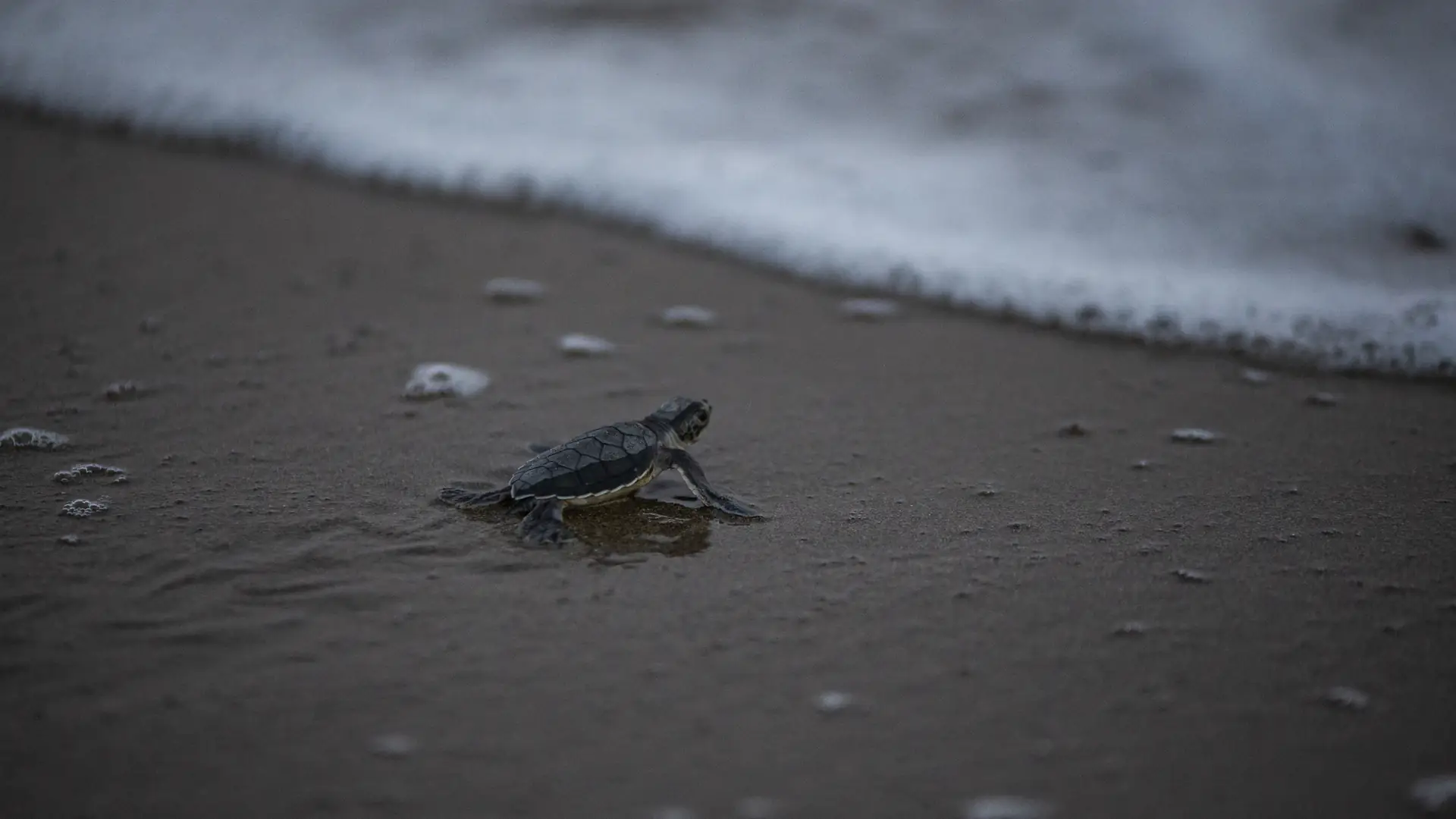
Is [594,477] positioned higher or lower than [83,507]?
higher

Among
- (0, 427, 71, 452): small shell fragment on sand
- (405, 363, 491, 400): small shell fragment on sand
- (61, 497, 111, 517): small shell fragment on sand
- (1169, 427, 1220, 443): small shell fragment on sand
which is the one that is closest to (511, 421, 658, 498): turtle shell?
(405, 363, 491, 400): small shell fragment on sand

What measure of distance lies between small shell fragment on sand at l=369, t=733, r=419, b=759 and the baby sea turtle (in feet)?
2.29

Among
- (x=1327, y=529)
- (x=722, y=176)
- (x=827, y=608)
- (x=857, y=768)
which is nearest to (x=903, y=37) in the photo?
(x=722, y=176)

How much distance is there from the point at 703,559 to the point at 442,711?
74 cm

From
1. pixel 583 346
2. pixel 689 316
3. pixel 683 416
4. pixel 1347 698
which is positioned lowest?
pixel 1347 698

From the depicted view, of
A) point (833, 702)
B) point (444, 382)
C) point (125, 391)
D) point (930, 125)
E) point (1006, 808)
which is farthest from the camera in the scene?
point (930, 125)

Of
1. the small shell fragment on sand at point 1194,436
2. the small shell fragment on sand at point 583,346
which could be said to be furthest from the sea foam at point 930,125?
the small shell fragment on sand at point 583,346

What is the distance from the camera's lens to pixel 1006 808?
5.96 feet

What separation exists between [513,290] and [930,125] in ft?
7.71

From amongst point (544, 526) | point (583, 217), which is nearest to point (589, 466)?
point (544, 526)

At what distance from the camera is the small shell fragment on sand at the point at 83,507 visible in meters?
2.59

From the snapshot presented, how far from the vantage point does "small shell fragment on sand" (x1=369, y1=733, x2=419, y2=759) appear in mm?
1870

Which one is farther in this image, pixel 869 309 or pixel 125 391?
pixel 869 309

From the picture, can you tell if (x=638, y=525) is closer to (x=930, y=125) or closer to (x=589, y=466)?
(x=589, y=466)
